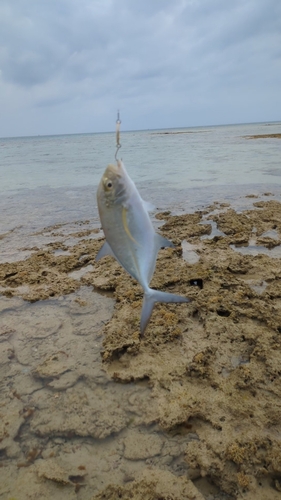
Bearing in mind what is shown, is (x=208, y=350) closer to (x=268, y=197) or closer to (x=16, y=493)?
(x=16, y=493)

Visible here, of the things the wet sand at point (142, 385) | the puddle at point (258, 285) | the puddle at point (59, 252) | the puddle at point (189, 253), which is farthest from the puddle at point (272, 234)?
the puddle at point (59, 252)

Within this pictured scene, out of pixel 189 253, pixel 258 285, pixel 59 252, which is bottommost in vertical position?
pixel 59 252

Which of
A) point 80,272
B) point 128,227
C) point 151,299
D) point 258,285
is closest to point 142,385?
point 151,299

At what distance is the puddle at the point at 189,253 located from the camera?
18.9 ft

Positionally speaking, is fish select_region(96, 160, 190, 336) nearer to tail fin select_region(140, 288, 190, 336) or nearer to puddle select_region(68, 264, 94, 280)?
tail fin select_region(140, 288, 190, 336)

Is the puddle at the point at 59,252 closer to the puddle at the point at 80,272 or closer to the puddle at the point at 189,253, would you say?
the puddle at the point at 80,272

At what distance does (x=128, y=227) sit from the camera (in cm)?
228

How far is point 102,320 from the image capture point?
169 inches

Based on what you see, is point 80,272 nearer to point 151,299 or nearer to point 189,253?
point 189,253

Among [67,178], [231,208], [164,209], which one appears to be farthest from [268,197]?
[67,178]

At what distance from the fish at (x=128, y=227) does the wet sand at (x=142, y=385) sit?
103 centimetres

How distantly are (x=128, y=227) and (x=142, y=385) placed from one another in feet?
5.66

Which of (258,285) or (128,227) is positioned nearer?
(128,227)

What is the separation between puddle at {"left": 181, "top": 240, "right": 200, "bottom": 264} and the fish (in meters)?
3.29
